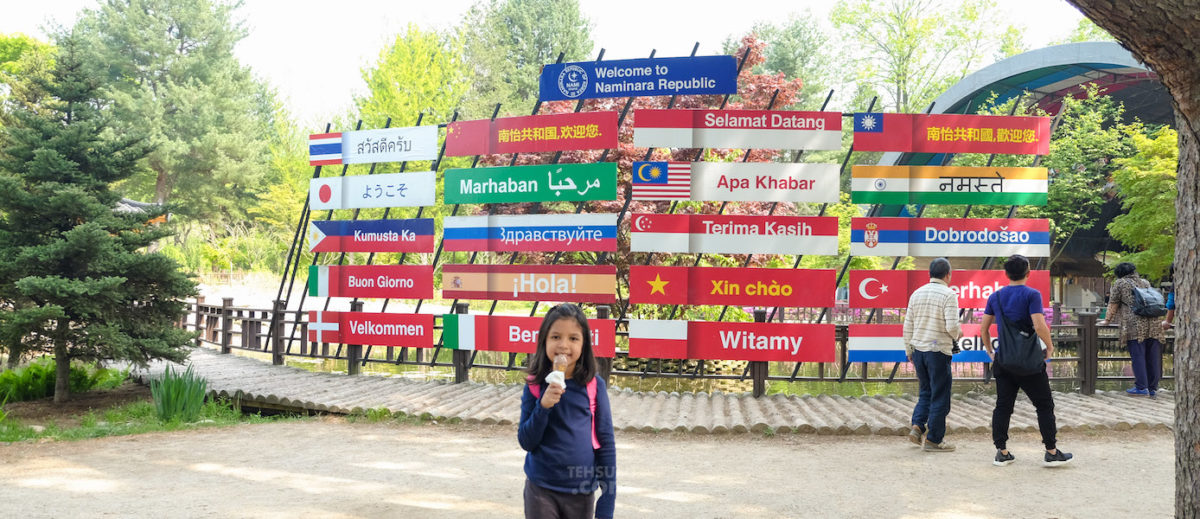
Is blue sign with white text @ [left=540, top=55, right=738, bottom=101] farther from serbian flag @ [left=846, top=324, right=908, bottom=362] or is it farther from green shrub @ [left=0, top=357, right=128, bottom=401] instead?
green shrub @ [left=0, top=357, right=128, bottom=401]

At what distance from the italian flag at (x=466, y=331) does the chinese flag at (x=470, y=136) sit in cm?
232

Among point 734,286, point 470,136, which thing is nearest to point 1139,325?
point 734,286

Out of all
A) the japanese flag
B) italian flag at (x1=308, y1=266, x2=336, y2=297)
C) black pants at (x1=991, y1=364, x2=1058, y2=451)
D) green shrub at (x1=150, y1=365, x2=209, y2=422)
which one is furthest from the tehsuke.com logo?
black pants at (x1=991, y1=364, x2=1058, y2=451)

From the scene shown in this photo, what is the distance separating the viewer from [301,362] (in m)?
15.4

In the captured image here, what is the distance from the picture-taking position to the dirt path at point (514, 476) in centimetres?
571

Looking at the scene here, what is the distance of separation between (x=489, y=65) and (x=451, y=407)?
1430 inches

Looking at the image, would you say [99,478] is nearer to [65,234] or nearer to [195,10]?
[65,234]

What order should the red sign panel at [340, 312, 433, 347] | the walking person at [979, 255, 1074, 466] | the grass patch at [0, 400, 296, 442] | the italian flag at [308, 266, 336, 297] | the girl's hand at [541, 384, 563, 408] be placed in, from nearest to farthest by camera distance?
1. the girl's hand at [541, 384, 563, 408]
2. the walking person at [979, 255, 1074, 466]
3. the grass patch at [0, 400, 296, 442]
4. the red sign panel at [340, 312, 433, 347]
5. the italian flag at [308, 266, 336, 297]

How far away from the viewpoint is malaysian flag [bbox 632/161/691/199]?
33.5 feet

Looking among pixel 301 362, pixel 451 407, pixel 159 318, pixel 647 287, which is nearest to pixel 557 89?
pixel 647 287

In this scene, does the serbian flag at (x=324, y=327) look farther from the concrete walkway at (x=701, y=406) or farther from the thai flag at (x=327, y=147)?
the thai flag at (x=327, y=147)

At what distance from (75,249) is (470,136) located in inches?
208

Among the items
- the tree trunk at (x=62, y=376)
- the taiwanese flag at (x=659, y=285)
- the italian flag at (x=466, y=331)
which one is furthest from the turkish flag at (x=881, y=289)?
the tree trunk at (x=62, y=376)

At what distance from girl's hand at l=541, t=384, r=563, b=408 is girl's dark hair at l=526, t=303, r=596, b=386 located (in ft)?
0.69
